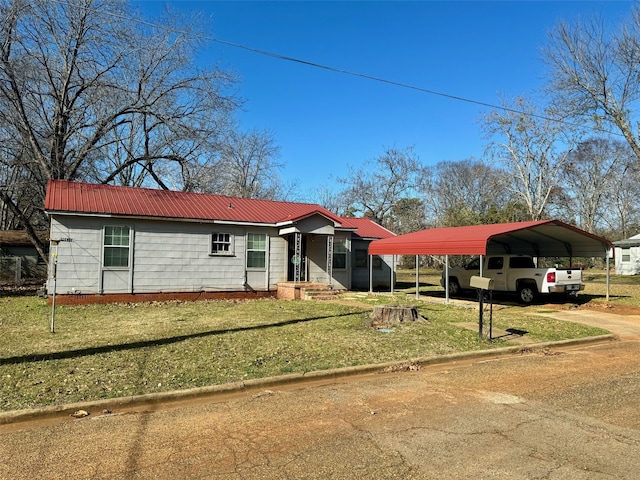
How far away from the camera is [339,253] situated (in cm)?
1991

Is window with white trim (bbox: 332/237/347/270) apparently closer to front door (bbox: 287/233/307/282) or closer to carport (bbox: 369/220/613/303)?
carport (bbox: 369/220/613/303)

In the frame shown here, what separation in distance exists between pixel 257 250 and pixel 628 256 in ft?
113

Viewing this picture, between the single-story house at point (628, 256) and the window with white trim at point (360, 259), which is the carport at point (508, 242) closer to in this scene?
the window with white trim at point (360, 259)

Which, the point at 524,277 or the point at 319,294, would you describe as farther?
the point at 319,294

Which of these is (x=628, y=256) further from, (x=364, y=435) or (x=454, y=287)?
(x=364, y=435)

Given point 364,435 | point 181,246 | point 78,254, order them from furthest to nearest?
point 181,246 < point 78,254 < point 364,435

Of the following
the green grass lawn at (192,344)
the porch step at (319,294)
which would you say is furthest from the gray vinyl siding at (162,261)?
the porch step at (319,294)

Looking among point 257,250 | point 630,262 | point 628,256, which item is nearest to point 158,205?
point 257,250

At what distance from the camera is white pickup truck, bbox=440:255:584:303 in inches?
595

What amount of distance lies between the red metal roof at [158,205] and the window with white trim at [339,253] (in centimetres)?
80

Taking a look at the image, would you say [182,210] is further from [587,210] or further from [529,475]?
[587,210]

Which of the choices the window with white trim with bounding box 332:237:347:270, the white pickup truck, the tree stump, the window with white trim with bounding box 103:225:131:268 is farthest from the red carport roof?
the window with white trim with bounding box 103:225:131:268

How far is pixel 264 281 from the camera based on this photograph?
17688 mm

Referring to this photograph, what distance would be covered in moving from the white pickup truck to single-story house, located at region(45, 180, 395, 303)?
600cm
